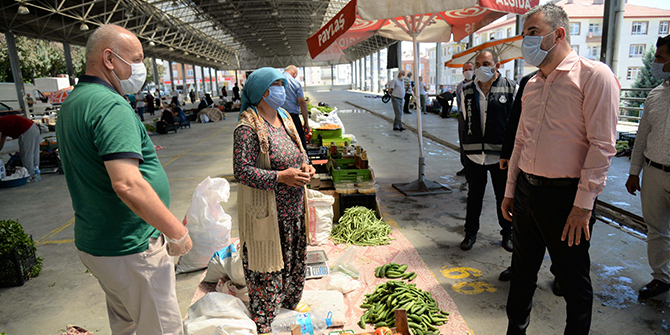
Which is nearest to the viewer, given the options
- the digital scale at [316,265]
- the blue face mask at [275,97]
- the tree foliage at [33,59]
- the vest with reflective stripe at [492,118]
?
the blue face mask at [275,97]

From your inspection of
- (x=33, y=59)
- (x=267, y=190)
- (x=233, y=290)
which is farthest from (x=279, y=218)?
(x=33, y=59)

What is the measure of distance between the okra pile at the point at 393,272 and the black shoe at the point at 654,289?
1.82 metres

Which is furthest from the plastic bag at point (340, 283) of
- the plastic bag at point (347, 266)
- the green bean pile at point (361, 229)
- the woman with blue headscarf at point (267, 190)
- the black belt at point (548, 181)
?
the black belt at point (548, 181)

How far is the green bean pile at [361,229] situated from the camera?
4.43 metres

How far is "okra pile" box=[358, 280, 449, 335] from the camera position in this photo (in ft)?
9.07

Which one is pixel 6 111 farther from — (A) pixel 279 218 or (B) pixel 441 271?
(B) pixel 441 271

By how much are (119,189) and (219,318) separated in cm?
146

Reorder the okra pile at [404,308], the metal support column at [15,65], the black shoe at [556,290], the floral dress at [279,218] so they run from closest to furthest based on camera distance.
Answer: the floral dress at [279,218]
the okra pile at [404,308]
the black shoe at [556,290]
the metal support column at [15,65]

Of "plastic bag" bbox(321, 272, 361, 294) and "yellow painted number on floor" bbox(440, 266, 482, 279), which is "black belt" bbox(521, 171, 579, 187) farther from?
"plastic bag" bbox(321, 272, 361, 294)

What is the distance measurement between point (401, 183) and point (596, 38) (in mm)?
57299

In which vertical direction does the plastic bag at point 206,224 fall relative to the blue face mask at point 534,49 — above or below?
below

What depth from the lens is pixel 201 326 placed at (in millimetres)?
2564

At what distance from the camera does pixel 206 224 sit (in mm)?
3752

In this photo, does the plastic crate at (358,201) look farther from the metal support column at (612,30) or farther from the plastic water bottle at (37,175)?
the plastic water bottle at (37,175)
